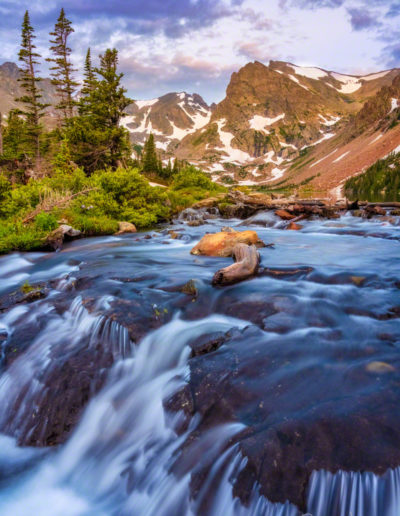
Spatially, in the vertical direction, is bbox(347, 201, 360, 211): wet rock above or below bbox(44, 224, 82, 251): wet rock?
above

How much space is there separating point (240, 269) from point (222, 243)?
2.78 metres

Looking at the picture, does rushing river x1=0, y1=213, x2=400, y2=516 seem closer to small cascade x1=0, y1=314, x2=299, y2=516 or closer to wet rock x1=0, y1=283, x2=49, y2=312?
small cascade x1=0, y1=314, x2=299, y2=516

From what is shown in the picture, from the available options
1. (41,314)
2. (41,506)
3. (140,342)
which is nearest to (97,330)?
(140,342)

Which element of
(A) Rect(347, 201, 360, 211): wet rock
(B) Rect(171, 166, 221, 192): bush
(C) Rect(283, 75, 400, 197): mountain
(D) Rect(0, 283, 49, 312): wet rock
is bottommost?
(D) Rect(0, 283, 49, 312): wet rock

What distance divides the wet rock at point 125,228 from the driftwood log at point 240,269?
8.81m

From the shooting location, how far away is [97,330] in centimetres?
516

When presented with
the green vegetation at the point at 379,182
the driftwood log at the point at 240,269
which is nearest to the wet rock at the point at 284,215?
the driftwood log at the point at 240,269

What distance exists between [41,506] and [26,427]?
981mm

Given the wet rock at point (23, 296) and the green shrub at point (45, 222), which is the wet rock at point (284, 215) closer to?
the green shrub at point (45, 222)

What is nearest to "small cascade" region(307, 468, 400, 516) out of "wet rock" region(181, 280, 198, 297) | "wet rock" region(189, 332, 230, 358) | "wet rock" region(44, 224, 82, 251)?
"wet rock" region(189, 332, 230, 358)

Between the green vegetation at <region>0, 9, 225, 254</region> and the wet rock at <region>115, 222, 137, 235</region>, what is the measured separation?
0.24m

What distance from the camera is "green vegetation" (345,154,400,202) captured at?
61372 mm

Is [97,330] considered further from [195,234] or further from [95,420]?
[195,234]

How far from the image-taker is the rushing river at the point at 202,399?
8.79ft
